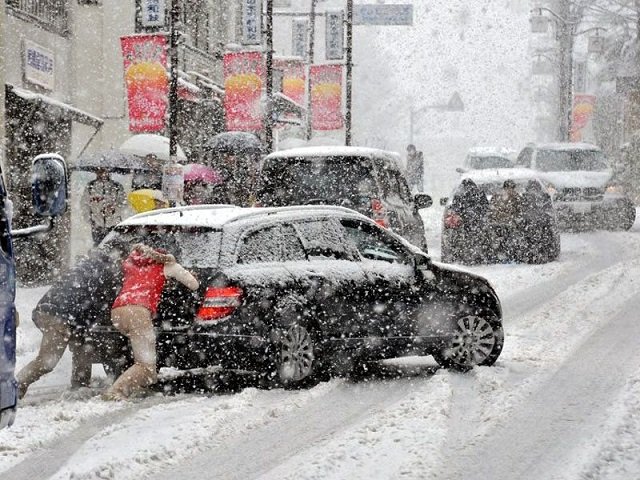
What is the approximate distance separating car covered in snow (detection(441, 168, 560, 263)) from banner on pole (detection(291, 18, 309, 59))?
2796 centimetres

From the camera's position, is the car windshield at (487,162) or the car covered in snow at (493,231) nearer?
the car covered in snow at (493,231)

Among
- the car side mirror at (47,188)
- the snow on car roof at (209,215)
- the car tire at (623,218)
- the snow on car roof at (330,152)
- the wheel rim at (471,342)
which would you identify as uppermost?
the snow on car roof at (330,152)

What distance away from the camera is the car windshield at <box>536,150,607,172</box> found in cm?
2823

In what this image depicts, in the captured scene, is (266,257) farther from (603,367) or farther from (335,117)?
(335,117)

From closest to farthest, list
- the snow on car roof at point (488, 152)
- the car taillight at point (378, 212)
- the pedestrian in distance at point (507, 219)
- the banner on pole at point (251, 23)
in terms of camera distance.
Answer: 1. the car taillight at point (378, 212)
2. the pedestrian in distance at point (507, 219)
3. the banner on pole at point (251, 23)
4. the snow on car roof at point (488, 152)

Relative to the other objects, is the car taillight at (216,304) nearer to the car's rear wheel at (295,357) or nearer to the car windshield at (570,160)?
the car's rear wheel at (295,357)

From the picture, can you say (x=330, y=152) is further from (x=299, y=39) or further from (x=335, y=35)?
(x=299, y=39)

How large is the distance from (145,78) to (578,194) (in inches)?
365

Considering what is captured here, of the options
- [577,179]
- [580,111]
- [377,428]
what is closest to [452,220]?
[577,179]

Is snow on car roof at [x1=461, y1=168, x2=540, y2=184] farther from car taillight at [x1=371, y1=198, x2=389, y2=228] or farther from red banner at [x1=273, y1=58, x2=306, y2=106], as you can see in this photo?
red banner at [x1=273, y1=58, x2=306, y2=106]

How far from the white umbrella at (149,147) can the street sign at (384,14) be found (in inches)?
741

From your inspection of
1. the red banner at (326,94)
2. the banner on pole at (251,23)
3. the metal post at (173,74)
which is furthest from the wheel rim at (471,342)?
the red banner at (326,94)

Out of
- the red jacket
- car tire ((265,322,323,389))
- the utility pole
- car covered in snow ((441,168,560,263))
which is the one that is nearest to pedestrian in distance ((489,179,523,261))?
car covered in snow ((441,168,560,263))

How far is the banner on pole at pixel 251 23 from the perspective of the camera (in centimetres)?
3203
